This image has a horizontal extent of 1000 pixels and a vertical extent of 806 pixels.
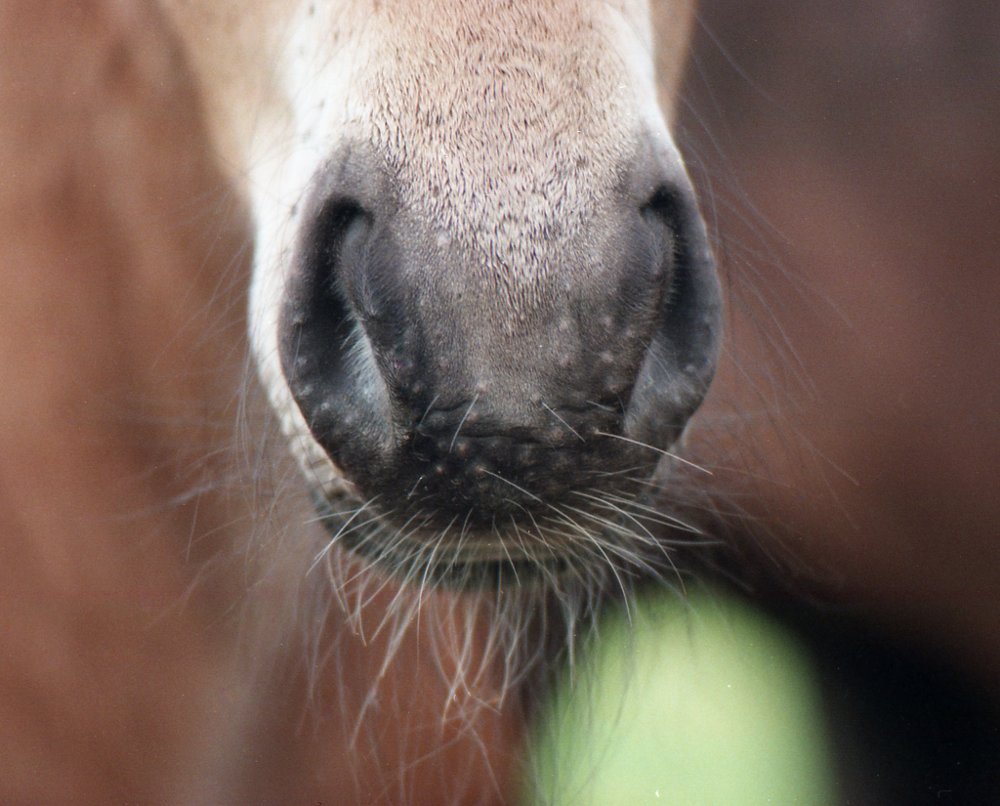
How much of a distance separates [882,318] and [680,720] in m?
0.34

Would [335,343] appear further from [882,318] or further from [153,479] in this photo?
[882,318]

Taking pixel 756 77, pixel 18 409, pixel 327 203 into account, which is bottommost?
pixel 18 409

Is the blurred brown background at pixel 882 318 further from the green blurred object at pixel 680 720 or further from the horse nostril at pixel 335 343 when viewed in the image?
the horse nostril at pixel 335 343

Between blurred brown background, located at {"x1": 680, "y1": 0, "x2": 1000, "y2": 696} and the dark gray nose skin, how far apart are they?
0.87 ft

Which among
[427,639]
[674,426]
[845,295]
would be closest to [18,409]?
[427,639]

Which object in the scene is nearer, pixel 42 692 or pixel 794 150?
pixel 42 692

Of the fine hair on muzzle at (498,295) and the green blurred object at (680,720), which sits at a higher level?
the fine hair on muzzle at (498,295)

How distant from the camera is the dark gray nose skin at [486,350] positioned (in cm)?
33

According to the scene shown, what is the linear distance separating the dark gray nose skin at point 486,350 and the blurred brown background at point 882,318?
0.87 feet

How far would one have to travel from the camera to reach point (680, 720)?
0.62 m

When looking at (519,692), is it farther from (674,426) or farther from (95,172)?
→ (95,172)

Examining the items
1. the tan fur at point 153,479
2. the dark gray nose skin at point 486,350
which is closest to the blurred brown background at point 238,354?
the tan fur at point 153,479

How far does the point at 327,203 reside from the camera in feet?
1.20

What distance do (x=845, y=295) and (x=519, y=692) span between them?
0.40 metres
